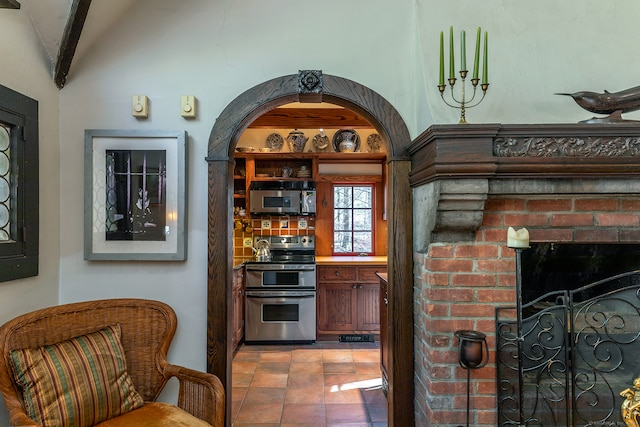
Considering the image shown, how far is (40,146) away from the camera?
193cm

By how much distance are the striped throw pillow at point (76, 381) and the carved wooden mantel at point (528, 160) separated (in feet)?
5.39

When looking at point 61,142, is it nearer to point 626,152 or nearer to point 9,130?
point 9,130

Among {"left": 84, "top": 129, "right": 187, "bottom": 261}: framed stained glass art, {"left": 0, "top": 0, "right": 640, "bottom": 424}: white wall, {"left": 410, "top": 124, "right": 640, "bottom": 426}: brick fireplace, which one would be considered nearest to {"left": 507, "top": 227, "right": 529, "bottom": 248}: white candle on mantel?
{"left": 410, "top": 124, "right": 640, "bottom": 426}: brick fireplace

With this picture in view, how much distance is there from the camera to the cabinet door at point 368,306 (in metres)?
4.23

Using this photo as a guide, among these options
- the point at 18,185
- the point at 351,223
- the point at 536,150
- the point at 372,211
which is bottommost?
the point at 351,223

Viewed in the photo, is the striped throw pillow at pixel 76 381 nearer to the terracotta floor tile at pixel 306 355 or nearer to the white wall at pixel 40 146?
the white wall at pixel 40 146

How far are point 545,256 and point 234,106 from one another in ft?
5.88

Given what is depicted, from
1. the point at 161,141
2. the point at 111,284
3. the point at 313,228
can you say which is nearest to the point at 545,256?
the point at 161,141

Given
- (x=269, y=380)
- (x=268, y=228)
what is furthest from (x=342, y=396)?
(x=268, y=228)

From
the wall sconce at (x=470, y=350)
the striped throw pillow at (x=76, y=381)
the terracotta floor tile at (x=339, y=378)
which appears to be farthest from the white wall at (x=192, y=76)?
the terracotta floor tile at (x=339, y=378)

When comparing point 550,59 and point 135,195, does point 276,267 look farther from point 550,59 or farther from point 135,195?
point 550,59

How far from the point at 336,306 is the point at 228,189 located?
8.45 ft

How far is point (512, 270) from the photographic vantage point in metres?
1.73

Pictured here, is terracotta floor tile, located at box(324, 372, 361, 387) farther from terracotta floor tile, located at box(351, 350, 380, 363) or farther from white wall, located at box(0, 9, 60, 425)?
white wall, located at box(0, 9, 60, 425)
